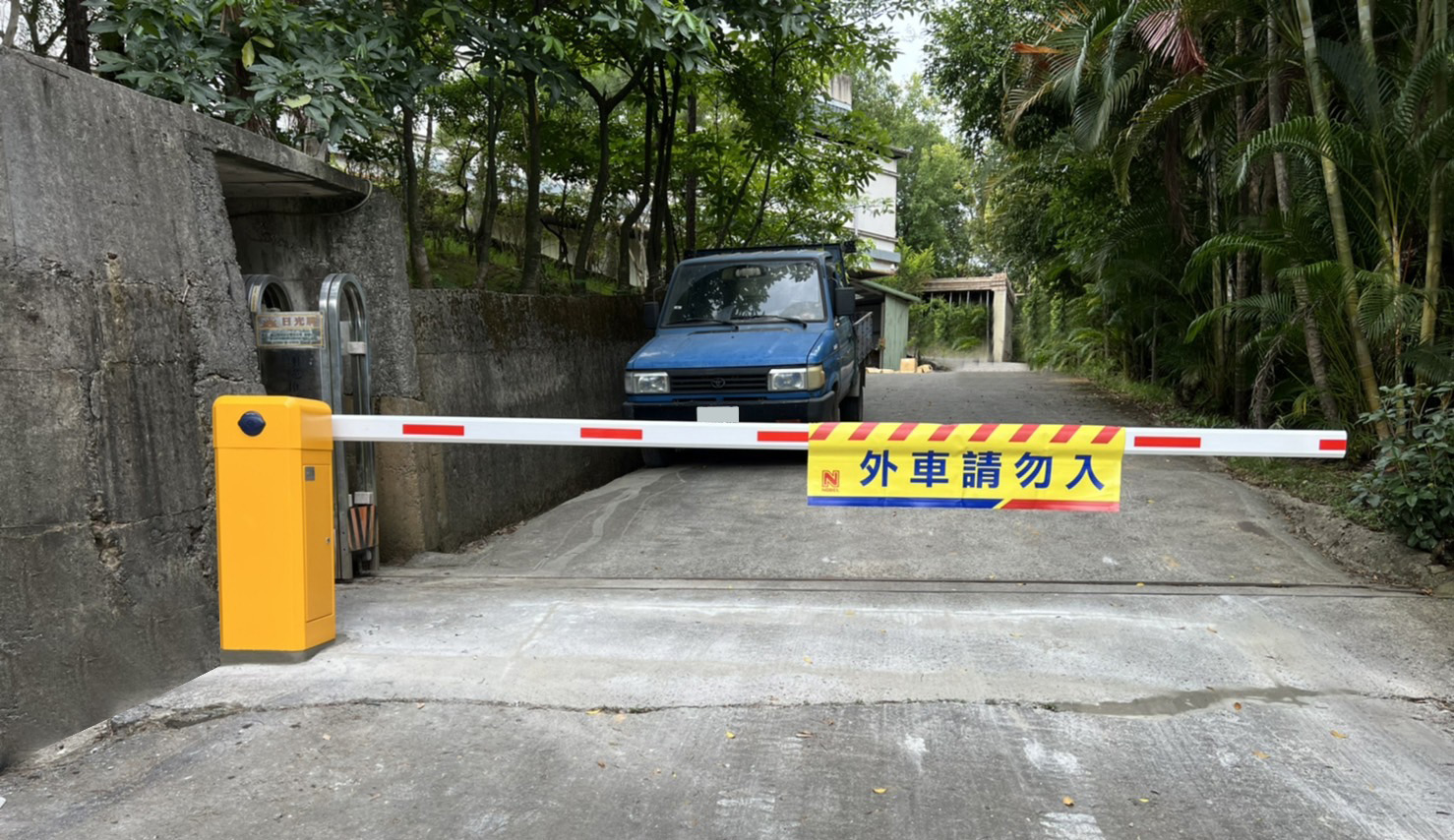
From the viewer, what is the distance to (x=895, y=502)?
492 cm

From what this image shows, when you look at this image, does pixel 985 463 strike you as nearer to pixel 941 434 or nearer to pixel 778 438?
pixel 941 434

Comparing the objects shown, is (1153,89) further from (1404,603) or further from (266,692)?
(266,692)

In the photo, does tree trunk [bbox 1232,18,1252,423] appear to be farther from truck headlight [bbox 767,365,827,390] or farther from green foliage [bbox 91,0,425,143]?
green foliage [bbox 91,0,425,143]

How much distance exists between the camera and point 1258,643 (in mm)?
5125

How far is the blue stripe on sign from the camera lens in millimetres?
4852

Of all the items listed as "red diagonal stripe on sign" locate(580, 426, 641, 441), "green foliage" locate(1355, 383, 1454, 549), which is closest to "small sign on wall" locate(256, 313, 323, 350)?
"red diagonal stripe on sign" locate(580, 426, 641, 441)

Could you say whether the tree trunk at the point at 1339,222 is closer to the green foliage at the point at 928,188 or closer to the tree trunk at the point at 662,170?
the tree trunk at the point at 662,170

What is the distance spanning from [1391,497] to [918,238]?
3986cm

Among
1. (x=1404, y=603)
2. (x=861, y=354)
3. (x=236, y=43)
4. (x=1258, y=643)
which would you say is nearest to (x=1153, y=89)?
(x=861, y=354)

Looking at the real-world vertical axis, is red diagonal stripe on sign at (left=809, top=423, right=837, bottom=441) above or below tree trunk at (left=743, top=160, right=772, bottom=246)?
below

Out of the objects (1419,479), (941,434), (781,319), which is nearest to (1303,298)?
(1419,479)

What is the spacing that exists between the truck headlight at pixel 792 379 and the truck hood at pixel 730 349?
0.24 ft

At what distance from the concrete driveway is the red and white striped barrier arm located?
40.6 inches

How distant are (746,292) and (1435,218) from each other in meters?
5.91
